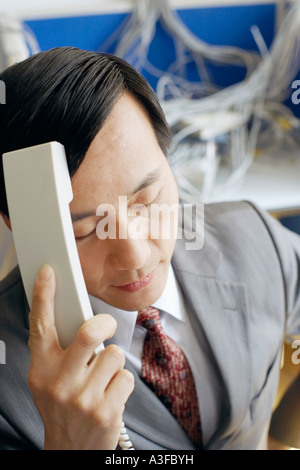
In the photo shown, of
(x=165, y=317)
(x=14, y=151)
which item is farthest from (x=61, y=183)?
(x=165, y=317)

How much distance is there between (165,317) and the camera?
0.48 meters

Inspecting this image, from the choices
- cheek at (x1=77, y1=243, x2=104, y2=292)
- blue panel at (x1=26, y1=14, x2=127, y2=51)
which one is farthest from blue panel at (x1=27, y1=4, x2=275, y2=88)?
cheek at (x1=77, y1=243, x2=104, y2=292)

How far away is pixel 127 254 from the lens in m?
0.34

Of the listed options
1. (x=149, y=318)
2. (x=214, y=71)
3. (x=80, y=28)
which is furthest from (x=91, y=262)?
(x=214, y=71)

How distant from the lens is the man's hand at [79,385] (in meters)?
0.29

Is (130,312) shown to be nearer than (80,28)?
Yes

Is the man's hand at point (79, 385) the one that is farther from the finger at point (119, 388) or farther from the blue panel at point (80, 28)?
the blue panel at point (80, 28)

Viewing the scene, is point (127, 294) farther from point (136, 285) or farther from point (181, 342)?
point (181, 342)

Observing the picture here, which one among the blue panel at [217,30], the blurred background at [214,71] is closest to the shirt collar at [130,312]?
the blurred background at [214,71]

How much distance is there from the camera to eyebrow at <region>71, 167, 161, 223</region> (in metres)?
0.32

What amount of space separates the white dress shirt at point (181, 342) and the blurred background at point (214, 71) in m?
0.27

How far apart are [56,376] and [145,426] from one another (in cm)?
17

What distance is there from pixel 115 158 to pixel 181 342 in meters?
0.25

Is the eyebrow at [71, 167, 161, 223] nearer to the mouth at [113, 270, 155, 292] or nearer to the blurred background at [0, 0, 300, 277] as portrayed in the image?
the mouth at [113, 270, 155, 292]
